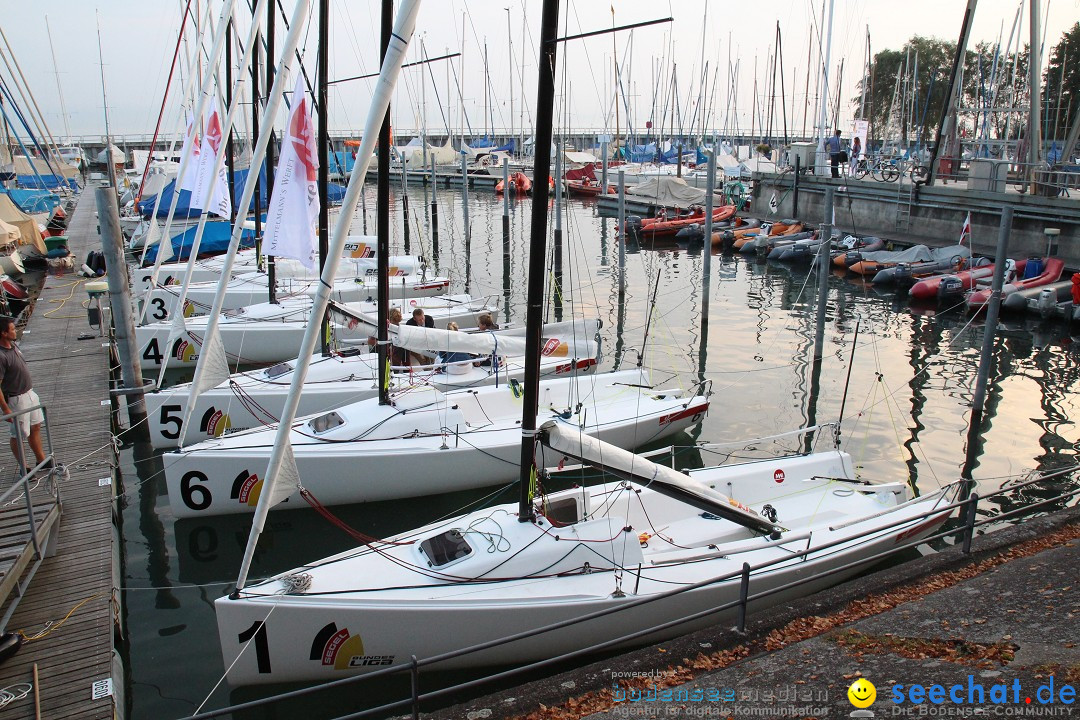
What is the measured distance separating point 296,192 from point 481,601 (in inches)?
Result: 312

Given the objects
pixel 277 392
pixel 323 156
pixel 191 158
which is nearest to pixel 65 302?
pixel 191 158

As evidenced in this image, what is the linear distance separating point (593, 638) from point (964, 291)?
21689 mm

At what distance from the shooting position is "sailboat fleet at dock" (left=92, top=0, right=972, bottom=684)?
7.79m

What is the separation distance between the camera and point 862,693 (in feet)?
19.1

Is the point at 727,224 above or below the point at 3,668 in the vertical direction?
above

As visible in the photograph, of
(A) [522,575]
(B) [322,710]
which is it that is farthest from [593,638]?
(B) [322,710]

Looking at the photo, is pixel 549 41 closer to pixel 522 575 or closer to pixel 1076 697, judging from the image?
pixel 522 575

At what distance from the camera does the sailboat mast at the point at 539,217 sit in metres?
7.73

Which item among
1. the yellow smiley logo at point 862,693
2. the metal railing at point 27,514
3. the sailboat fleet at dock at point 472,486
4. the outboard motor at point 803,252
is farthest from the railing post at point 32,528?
the outboard motor at point 803,252

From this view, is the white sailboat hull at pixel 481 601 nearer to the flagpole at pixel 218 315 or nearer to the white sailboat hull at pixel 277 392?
the flagpole at pixel 218 315

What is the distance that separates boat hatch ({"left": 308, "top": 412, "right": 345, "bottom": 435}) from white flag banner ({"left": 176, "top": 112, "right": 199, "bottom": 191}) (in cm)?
804

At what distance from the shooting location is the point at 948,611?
7.04 m

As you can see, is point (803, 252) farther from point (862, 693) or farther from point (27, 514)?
point (27, 514)

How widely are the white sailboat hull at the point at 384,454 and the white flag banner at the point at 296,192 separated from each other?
9.63 ft
